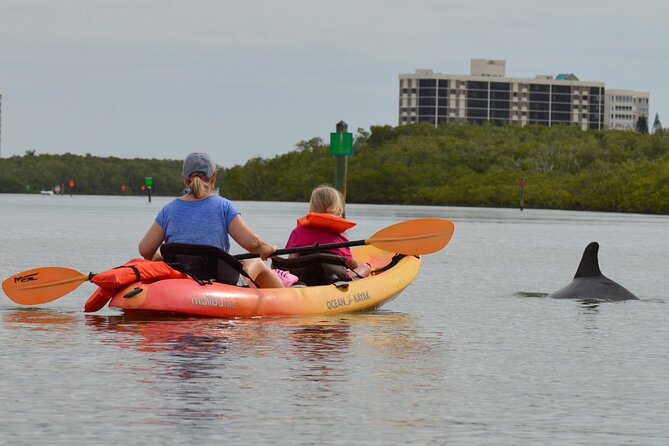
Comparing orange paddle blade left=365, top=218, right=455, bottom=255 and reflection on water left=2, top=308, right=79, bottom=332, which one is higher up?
orange paddle blade left=365, top=218, right=455, bottom=255

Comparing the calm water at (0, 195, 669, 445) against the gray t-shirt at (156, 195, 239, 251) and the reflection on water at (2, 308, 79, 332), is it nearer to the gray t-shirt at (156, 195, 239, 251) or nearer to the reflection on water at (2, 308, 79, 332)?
the reflection on water at (2, 308, 79, 332)

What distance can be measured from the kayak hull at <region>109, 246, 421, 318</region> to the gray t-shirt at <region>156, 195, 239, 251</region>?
1.42ft

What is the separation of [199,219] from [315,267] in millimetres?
2226

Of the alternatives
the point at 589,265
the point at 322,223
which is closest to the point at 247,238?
the point at 322,223

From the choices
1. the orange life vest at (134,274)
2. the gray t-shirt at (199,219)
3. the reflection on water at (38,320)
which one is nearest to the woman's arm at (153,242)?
the gray t-shirt at (199,219)

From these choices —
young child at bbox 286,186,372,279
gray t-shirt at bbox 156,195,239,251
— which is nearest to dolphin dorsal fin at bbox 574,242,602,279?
young child at bbox 286,186,372,279

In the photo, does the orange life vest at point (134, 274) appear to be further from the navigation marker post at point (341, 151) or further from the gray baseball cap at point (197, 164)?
the navigation marker post at point (341, 151)

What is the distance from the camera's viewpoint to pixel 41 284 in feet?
48.6

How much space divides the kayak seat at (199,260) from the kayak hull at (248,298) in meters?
0.11

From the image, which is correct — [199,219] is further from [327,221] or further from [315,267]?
[315,267]

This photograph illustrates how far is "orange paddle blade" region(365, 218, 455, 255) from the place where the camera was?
16797 millimetres

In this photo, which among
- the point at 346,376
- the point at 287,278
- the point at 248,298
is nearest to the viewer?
the point at 346,376

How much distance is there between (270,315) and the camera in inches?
557

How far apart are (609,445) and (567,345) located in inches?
202
